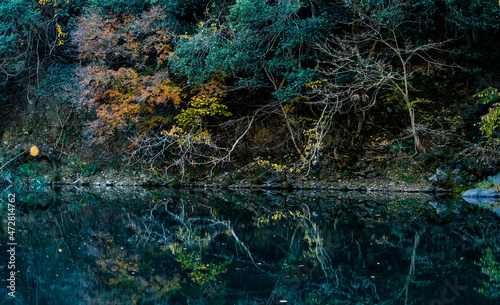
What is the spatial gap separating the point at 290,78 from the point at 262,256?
887 centimetres

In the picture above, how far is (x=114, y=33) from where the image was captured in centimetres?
1493

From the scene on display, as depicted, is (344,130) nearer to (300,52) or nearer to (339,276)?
(300,52)

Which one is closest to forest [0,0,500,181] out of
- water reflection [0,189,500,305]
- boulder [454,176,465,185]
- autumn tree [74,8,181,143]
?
autumn tree [74,8,181,143]

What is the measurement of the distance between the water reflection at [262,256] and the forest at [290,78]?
4.39 meters

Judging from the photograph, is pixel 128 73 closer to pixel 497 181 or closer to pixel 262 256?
pixel 262 256

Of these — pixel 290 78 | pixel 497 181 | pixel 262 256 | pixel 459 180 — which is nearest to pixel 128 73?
pixel 290 78

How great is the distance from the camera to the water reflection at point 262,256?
11.5 feet

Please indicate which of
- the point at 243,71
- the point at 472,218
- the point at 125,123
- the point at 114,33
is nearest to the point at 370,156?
the point at 243,71

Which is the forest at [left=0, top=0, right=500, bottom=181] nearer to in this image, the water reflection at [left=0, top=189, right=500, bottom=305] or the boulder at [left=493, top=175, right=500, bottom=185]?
the boulder at [left=493, top=175, right=500, bottom=185]

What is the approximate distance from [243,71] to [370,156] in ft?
16.8

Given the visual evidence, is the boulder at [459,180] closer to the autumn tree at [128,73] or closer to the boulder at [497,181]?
the boulder at [497,181]

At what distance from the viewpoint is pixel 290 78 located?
42.4ft

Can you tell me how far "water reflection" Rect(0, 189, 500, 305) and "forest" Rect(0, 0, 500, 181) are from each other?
439 cm

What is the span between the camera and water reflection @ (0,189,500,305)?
3504mm
